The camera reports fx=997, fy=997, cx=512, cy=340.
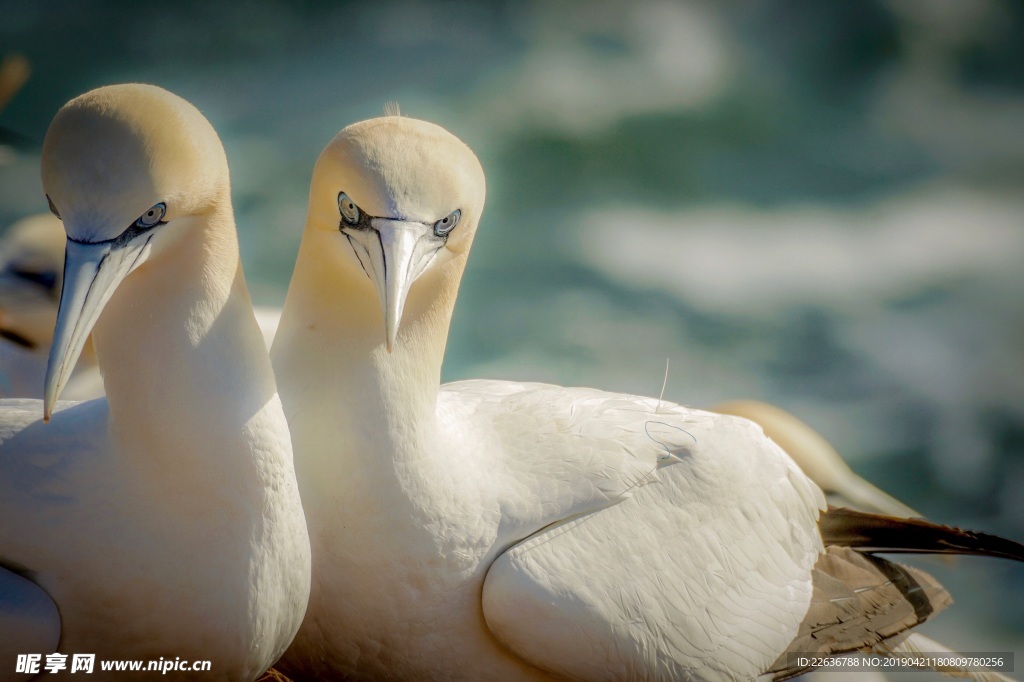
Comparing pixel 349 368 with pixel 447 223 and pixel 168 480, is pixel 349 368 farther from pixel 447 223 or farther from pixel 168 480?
pixel 168 480

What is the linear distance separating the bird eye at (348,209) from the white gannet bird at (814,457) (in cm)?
177

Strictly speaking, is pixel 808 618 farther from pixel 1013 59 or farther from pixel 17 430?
pixel 1013 59

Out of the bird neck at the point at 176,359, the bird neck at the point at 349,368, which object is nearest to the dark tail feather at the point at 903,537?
the bird neck at the point at 349,368

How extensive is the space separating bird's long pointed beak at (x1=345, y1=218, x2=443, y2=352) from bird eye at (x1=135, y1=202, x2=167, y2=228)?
422 mm

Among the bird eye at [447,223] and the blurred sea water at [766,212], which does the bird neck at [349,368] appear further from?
the blurred sea water at [766,212]

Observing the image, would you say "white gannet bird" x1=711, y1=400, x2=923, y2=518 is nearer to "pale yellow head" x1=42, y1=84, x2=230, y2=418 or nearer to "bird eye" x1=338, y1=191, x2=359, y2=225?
"bird eye" x1=338, y1=191, x2=359, y2=225

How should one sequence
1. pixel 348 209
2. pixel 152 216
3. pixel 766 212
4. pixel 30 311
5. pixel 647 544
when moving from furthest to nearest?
pixel 766 212
pixel 30 311
pixel 647 544
pixel 348 209
pixel 152 216

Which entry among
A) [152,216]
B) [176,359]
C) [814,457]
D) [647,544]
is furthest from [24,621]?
[814,457]

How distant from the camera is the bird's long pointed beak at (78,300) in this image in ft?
4.83

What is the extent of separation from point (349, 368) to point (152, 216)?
0.64 metres

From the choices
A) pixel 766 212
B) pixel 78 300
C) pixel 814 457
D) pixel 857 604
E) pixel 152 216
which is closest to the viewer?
pixel 78 300

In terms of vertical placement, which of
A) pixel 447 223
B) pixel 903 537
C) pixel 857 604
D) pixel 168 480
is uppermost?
pixel 447 223

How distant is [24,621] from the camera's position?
1582 mm

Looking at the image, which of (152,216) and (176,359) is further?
(176,359)
